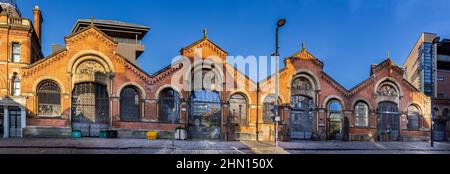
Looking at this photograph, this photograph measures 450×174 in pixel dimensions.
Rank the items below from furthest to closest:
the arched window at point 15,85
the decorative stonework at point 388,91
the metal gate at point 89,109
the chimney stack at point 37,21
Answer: the decorative stonework at point 388,91
the chimney stack at point 37,21
the metal gate at point 89,109
the arched window at point 15,85

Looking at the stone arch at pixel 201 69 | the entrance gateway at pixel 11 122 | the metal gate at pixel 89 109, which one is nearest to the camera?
the entrance gateway at pixel 11 122

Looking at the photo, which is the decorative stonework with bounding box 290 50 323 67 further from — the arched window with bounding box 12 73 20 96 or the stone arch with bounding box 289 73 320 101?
the arched window with bounding box 12 73 20 96

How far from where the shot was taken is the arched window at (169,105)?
29.1 metres

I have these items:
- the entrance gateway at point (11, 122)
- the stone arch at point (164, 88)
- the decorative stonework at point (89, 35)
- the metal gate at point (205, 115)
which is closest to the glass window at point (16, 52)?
the entrance gateway at point (11, 122)

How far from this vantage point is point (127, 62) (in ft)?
93.9

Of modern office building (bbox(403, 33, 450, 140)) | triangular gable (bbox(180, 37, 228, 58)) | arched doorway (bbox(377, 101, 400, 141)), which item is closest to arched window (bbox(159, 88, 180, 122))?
triangular gable (bbox(180, 37, 228, 58))

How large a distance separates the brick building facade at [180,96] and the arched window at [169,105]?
76 mm

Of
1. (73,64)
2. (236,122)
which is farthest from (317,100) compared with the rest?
(73,64)

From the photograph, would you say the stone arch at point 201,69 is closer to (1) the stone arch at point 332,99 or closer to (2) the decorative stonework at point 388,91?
(1) the stone arch at point 332,99

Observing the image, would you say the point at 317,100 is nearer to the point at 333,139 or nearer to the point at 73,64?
the point at 333,139

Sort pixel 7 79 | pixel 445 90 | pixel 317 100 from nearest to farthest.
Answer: pixel 7 79 → pixel 317 100 → pixel 445 90

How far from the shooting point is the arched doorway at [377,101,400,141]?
112 ft
